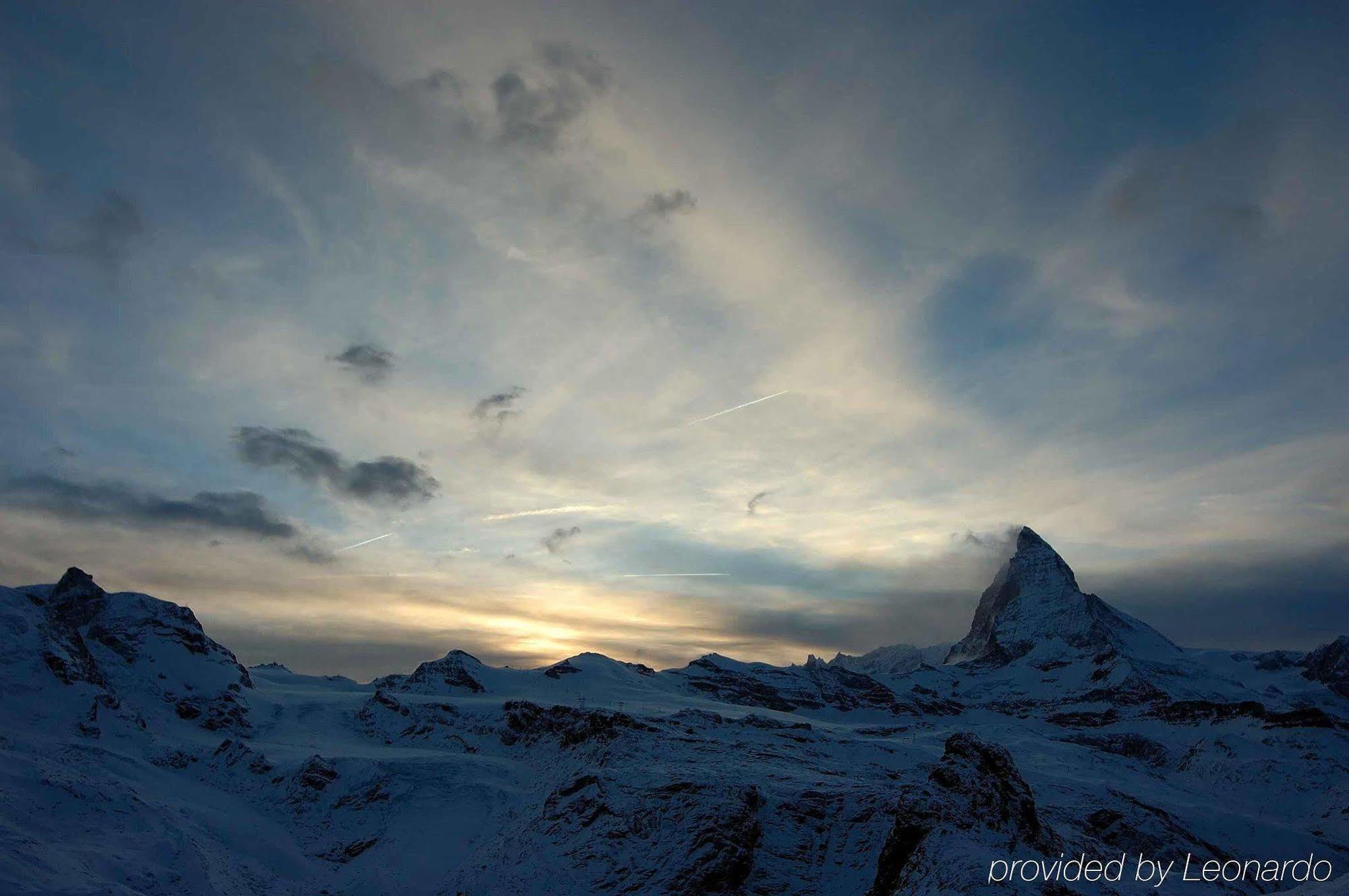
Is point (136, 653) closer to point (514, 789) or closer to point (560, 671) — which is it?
point (514, 789)

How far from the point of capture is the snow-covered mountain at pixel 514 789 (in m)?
33.4

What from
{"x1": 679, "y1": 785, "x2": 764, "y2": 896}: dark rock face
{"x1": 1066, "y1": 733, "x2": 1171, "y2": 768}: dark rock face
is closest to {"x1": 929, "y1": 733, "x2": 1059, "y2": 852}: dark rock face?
{"x1": 679, "y1": 785, "x2": 764, "y2": 896}: dark rock face

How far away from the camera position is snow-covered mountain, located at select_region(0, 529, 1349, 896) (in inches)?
1314

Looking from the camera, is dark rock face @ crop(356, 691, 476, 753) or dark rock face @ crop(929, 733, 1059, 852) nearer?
dark rock face @ crop(929, 733, 1059, 852)

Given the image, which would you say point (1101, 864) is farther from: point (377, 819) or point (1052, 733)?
point (1052, 733)

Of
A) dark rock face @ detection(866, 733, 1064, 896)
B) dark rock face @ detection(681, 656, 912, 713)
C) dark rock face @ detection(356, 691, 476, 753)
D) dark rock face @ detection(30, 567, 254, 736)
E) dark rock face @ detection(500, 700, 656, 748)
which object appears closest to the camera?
dark rock face @ detection(866, 733, 1064, 896)

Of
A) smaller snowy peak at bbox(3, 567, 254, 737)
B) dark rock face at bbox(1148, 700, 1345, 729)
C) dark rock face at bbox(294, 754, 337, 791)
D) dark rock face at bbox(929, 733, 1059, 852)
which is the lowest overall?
dark rock face at bbox(1148, 700, 1345, 729)

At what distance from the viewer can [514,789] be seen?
178 feet

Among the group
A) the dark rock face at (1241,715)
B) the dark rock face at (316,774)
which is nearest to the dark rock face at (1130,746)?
the dark rock face at (1241,715)

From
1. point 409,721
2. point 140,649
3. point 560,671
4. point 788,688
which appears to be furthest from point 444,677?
point 788,688

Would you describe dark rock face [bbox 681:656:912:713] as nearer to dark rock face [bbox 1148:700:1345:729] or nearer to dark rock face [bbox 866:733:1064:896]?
dark rock face [bbox 1148:700:1345:729]

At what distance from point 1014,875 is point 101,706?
6357 centimetres

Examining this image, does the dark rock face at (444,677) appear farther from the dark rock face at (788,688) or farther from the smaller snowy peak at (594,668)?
the dark rock face at (788,688)

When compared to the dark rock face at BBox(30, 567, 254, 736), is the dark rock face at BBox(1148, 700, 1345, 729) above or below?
below
